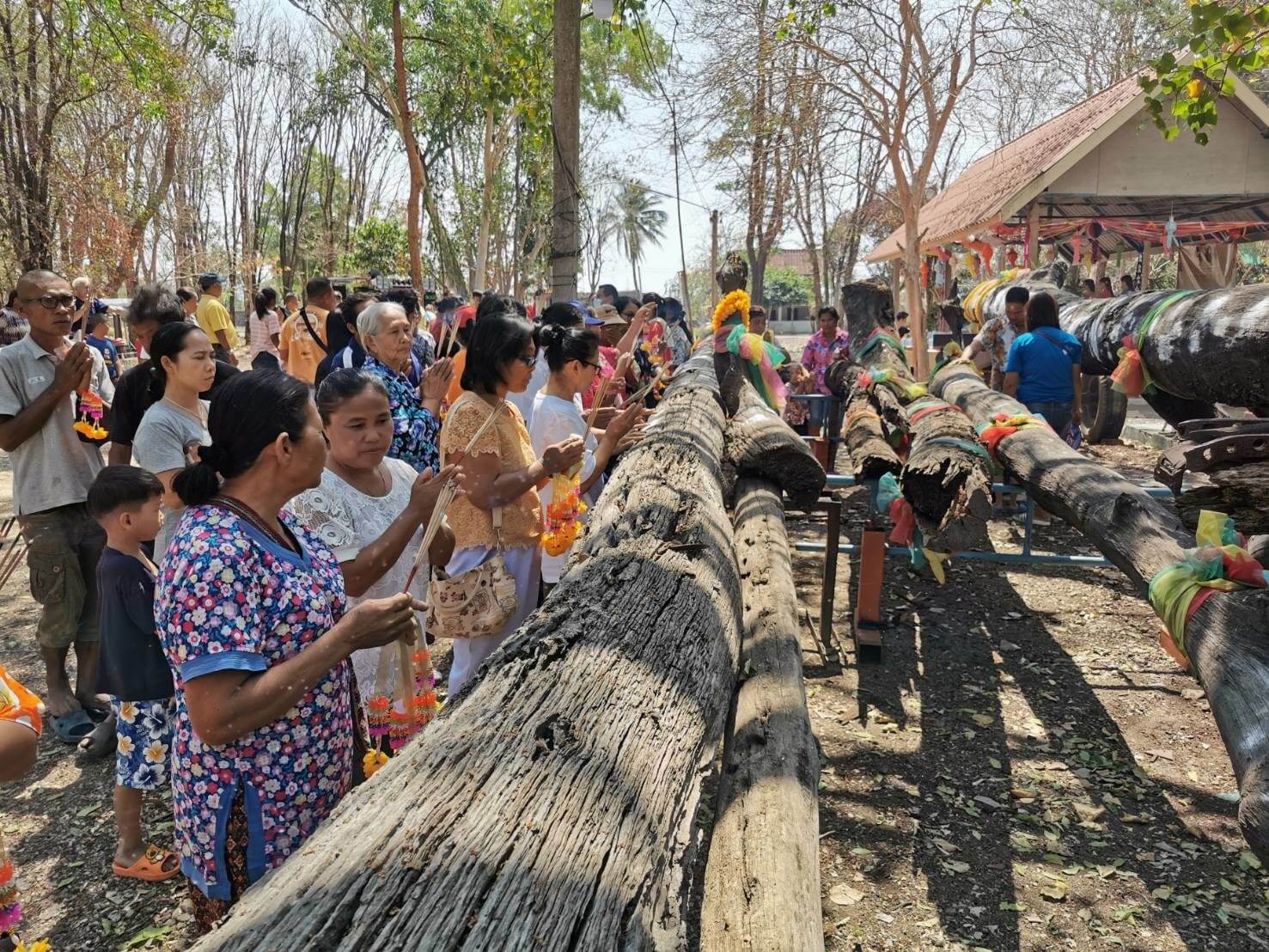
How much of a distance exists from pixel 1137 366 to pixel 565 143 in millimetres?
4210

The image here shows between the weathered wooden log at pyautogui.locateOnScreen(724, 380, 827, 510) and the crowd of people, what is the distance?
0.86 meters

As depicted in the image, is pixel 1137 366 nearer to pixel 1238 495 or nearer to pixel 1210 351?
pixel 1210 351

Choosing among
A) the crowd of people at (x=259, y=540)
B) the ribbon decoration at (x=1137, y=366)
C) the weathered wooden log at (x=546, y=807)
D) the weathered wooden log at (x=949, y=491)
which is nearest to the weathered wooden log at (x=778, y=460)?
the weathered wooden log at (x=949, y=491)

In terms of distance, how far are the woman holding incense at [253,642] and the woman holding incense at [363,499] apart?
0.47 meters

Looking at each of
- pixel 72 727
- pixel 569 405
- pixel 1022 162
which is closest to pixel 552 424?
pixel 569 405

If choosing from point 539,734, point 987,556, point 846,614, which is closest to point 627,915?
point 539,734

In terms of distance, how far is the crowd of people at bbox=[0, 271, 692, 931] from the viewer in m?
1.79

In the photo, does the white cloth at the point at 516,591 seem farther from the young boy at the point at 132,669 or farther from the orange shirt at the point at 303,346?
the orange shirt at the point at 303,346

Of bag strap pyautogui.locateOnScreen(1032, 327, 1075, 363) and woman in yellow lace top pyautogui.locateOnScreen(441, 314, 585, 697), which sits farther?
bag strap pyautogui.locateOnScreen(1032, 327, 1075, 363)

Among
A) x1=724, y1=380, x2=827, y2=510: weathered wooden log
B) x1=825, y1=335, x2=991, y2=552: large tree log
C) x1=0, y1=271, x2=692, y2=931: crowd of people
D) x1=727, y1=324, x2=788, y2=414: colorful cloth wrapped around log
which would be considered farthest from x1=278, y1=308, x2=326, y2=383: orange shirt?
x1=825, y1=335, x2=991, y2=552: large tree log

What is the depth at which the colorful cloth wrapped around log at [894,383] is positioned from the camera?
6.16 m

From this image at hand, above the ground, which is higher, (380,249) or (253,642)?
(380,249)

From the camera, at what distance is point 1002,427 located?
4.98 metres

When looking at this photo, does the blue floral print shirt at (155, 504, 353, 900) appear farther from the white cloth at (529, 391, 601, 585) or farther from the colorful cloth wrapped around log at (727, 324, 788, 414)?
the colorful cloth wrapped around log at (727, 324, 788, 414)
